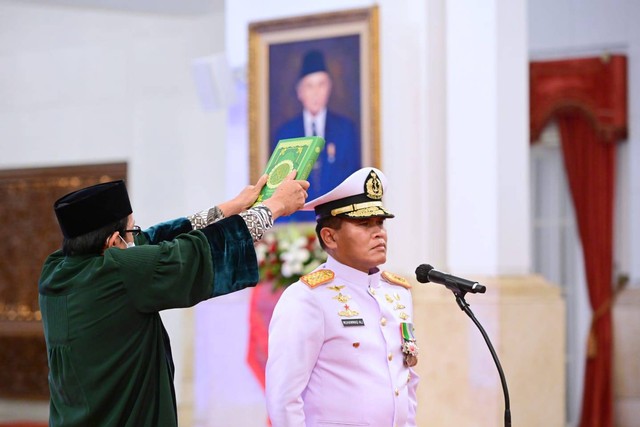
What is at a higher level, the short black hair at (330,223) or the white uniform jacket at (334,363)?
the short black hair at (330,223)

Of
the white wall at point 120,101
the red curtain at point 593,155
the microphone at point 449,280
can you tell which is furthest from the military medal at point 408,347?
the red curtain at point 593,155

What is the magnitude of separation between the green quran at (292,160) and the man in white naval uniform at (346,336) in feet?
0.58

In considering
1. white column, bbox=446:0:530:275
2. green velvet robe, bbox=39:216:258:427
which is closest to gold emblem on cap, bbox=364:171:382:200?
green velvet robe, bbox=39:216:258:427

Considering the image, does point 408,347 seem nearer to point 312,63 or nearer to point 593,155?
point 312,63

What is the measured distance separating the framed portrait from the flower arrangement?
1.57 ft

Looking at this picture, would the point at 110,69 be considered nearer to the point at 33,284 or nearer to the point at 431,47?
the point at 33,284

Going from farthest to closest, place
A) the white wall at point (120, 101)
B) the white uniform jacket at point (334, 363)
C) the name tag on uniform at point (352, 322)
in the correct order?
the white wall at point (120, 101) < the name tag on uniform at point (352, 322) < the white uniform jacket at point (334, 363)

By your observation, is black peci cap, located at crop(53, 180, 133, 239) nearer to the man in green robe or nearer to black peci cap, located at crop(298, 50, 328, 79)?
the man in green robe

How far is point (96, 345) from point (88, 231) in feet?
1.06

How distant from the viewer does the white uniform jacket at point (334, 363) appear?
99.6 inches

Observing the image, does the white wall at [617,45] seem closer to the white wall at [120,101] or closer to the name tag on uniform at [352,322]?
the white wall at [120,101]

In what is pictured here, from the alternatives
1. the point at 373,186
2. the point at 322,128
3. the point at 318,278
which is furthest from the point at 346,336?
the point at 322,128

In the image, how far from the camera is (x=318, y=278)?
2.70 meters

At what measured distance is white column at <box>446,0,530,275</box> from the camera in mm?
5391
